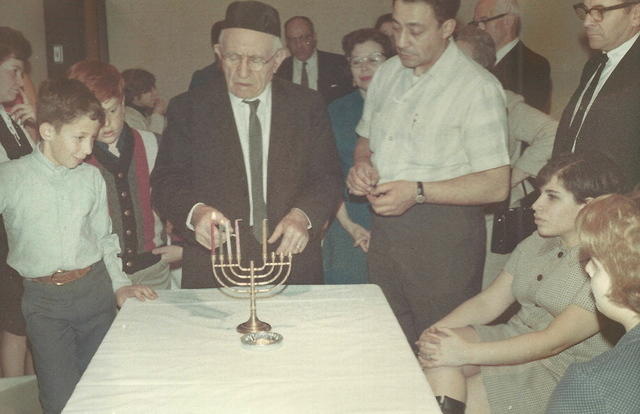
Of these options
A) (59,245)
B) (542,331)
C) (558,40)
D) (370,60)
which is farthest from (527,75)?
(59,245)

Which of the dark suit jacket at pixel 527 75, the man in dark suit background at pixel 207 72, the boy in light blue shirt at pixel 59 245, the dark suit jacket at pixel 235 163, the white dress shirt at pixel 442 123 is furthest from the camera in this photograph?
the man in dark suit background at pixel 207 72

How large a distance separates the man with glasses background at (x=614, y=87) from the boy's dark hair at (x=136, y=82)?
2149mm

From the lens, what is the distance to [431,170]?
2803 mm

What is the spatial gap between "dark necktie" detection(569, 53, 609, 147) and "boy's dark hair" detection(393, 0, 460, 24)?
0.56m

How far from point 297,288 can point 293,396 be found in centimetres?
92

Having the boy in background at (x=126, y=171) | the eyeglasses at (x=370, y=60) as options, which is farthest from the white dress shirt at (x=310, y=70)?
the boy in background at (x=126, y=171)

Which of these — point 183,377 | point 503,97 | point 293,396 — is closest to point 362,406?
point 293,396

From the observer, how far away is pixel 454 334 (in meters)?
2.42

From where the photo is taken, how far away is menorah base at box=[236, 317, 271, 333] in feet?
6.57

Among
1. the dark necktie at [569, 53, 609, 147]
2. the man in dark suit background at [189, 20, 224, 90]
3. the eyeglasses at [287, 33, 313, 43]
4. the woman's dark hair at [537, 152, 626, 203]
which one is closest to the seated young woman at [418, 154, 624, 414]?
the woman's dark hair at [537, 152, 626, 203]

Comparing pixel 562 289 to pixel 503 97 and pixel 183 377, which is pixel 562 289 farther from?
pixel 183 377

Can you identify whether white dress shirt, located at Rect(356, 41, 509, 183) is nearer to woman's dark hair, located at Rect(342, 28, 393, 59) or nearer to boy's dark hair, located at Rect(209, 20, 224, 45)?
woman's dark hair, located at Rect(342, 28, 393, 59)

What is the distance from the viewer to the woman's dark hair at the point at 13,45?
10.1 feet

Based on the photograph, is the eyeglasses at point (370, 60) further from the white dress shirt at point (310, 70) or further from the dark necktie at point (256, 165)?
the dark necktie at point (256, 165)
